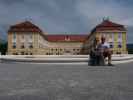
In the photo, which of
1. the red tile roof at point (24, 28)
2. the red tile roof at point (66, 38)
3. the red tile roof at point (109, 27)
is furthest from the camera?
the red tile roof at point (66, 38)

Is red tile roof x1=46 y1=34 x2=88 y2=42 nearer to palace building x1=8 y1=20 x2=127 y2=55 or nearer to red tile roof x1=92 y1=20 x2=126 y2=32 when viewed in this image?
palace building x1=8 y1=20 x2=127 y2=55

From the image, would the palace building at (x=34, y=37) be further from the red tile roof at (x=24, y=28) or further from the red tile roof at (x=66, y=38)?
the red tile roof at (x=66, y=38)

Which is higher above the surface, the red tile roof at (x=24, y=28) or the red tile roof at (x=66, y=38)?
the red tile roof at (x=24, y=28)

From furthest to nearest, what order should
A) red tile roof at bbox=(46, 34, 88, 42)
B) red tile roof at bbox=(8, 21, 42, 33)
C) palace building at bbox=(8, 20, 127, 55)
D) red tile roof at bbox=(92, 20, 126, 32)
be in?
red tile roof at bbox=(46, 34, 88, 42), red tile roof at bbox=(8, 21, 42, 33), red tile roof at bbox=(92, 20, 126, 32), palace building at bbox=(8, 20, 127, 55)

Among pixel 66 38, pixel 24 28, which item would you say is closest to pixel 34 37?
pixel 24 28

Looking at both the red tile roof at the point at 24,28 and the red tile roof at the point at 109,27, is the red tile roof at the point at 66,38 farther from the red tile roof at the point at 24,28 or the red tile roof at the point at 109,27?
the red tile roof at the point at 109,27

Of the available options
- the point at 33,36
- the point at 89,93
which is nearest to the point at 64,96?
the point at 89,93

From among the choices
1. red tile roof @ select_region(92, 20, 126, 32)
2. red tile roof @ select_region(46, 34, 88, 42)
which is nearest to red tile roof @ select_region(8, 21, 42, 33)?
red tile roof @ select_region(92, 20, 126, 32)

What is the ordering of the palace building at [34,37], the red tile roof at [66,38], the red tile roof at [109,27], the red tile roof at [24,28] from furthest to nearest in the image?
the red tile roof at [66,38] < the red tile roof at [24,28] < the red tile roof at [109,27] < the palace building at [34,37]

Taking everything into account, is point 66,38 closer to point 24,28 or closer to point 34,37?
point 34,37

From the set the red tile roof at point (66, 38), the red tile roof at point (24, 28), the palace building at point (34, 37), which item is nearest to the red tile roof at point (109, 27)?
the palace building at point (34, 37)

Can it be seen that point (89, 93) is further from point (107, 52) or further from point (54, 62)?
point (54, 62)

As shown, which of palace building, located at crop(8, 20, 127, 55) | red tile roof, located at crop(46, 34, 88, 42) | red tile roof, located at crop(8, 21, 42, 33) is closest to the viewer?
palace building, located at crop(8, 20, 127, 55)

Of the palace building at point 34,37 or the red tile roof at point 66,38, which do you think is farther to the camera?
the red tile roof at point 66,38
